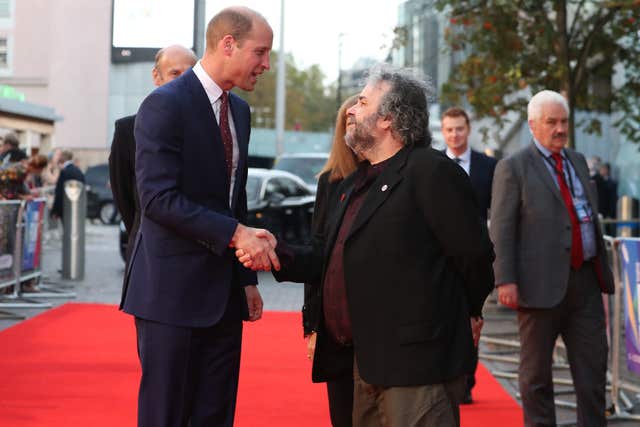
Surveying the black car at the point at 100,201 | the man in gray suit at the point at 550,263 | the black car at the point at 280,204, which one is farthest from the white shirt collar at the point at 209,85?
the black car at the point at 100,201

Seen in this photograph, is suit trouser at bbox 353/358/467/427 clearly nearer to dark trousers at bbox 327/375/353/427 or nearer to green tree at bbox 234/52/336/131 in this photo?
dark trousers at bbox 327/375/353/427

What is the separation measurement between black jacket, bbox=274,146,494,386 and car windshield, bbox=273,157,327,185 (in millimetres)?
22363

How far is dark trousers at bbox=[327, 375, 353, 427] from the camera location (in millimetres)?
4930

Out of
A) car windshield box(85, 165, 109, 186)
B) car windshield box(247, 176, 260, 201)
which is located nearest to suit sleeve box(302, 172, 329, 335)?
car windshield box(247, 176, 260, 201)

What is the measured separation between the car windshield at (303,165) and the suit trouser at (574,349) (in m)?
20.2

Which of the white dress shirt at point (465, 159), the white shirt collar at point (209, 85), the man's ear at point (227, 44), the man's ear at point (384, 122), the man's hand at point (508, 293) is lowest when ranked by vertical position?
the man's hand at point (508, 293)

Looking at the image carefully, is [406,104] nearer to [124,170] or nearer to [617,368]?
[124,170]

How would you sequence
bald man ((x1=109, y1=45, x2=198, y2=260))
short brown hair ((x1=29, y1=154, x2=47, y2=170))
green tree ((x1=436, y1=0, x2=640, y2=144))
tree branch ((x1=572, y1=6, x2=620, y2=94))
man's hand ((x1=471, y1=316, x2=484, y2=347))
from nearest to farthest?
man's hand ((x1=471, y1=316, x2=484, y2=347)) < bald man ((x1=109, y1=45, x2=198, y2=260)) < green tree ((x1=436, y1=0, x2=640, y2=144)) < tree branch ((x1=572, y1=6, x2=620, y2=94)) < short brown hair ((x1=29, y1=154, x2=47, y2=170))

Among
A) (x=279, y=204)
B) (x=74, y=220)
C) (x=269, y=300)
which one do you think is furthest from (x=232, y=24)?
(x=279, y=204)

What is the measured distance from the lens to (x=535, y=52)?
1543cm

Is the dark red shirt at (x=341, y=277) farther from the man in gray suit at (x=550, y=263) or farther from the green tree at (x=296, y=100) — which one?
the green tree at (x=296, y=100)

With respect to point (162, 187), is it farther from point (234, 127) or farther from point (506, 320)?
point (506, 320)

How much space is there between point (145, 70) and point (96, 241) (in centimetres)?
1778

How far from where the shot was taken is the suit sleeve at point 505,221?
636 centimetres
